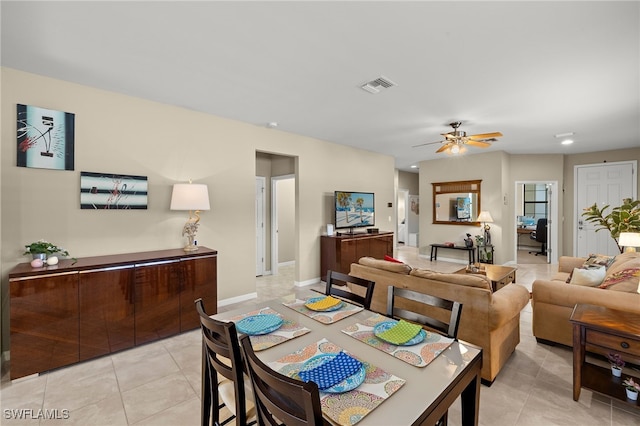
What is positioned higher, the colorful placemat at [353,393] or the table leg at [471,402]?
the colorful placemat at [353,393]

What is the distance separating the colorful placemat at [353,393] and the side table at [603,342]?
180 centimetres

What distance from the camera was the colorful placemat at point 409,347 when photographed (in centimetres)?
129

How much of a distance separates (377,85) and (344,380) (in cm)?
278

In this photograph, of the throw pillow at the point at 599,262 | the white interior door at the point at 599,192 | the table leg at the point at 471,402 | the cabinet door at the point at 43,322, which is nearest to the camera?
the table leg at the point at 471,402

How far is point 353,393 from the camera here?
1.05 meters

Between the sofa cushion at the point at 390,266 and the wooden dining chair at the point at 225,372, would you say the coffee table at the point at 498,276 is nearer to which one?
the sofa cushion at the point at 390,266

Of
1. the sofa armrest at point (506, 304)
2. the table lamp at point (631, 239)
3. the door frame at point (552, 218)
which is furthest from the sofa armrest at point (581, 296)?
the door frame at point (552, 218)

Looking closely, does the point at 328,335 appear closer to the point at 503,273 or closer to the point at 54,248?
the point at 54,248

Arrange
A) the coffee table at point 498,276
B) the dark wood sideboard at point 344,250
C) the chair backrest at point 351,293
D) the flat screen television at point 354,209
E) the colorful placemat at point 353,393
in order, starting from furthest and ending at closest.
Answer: the flat screen television at point 354,209 → the dark wood sideboard at point 344,250 → the coffee table at point 498,276 → the chair backrest at point 351,293 → the colorful placemat at point 353,393

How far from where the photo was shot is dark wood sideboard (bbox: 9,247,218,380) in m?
2.30

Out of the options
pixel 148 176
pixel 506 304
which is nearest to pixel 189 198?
pixel 148 176

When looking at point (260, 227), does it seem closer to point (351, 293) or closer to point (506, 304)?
point (351, 293)

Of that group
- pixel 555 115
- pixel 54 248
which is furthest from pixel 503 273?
pixel 54 248

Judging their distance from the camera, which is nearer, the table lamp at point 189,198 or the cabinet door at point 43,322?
the cabinet door at point 43,322
